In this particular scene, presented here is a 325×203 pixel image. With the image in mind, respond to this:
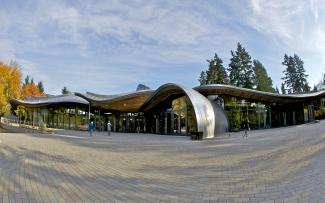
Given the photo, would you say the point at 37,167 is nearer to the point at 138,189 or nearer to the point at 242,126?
the point at 138,189

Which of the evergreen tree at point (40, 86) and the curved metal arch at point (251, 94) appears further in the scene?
the evergreen tree at point (40, 86)

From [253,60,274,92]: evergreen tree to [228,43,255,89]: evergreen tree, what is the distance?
4075 mm

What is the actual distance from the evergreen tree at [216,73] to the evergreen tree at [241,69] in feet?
5.97

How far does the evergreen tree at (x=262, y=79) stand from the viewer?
6246 centimetres

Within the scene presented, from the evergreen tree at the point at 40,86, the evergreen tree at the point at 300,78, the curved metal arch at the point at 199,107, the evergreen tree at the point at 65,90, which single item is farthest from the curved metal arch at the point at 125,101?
the evergreen tree at the point at 40,86

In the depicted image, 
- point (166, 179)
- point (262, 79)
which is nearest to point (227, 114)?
point (166, 179)

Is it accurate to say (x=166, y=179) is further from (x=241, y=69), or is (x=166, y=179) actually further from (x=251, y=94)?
(x=241, y=69)

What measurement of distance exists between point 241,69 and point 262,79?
314 inches

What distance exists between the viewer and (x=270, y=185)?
233 inches

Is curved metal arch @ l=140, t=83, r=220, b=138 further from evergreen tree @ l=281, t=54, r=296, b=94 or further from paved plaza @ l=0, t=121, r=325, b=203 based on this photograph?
evergreen tree @ l=281, t=54, r=296, b=94

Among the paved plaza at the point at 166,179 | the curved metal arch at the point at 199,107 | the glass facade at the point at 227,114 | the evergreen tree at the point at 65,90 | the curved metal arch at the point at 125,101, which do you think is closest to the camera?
the paved plaza at the point at 166,179

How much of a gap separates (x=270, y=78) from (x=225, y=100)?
40.9 meters

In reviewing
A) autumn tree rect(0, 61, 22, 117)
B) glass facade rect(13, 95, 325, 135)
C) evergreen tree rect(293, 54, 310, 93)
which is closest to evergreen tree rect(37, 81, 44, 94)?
autumn tree rect(0, 61, 22, 117)

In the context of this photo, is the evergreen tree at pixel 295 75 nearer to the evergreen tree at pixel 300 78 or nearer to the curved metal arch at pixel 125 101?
the evergreen tree at pixel 300 78
